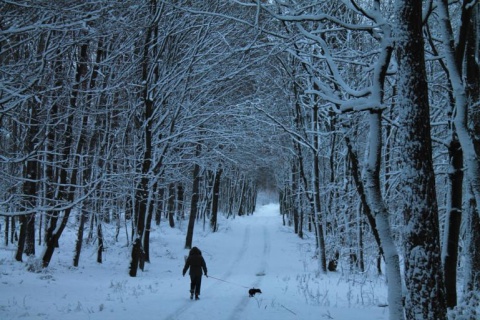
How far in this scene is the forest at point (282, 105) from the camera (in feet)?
19.5

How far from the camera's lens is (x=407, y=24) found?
5930 millimetres

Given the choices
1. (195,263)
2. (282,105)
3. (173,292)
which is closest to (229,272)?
(173,292)

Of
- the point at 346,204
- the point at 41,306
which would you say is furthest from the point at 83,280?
the point at 346,204

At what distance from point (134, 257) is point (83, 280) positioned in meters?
2.23

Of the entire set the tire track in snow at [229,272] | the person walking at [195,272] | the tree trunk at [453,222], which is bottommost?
the tire track in snow at [229,272]

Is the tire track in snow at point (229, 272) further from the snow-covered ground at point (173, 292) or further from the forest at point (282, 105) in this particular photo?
the forest at point (282, 105)

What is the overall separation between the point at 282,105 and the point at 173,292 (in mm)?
12701

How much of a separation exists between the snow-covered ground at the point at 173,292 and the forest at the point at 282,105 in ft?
4.33

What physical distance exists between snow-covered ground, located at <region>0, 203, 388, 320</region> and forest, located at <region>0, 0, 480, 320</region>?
4.33 ft

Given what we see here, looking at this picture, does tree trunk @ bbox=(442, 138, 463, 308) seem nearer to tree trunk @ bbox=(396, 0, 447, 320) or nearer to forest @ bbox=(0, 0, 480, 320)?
forest @ bbox=(0, 0, 480, 320)

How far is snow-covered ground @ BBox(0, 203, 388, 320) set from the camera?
29.7ft

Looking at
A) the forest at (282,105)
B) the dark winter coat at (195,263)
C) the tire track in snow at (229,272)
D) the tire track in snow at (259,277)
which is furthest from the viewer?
the dark winter coat at (195,263)

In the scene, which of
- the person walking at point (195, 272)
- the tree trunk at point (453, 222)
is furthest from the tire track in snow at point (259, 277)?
the tree trunk at point (453, 222)

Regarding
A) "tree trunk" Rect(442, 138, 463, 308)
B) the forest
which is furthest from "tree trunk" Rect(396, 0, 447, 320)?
"tree trunk" Rect(442, 138, 463, 308)
